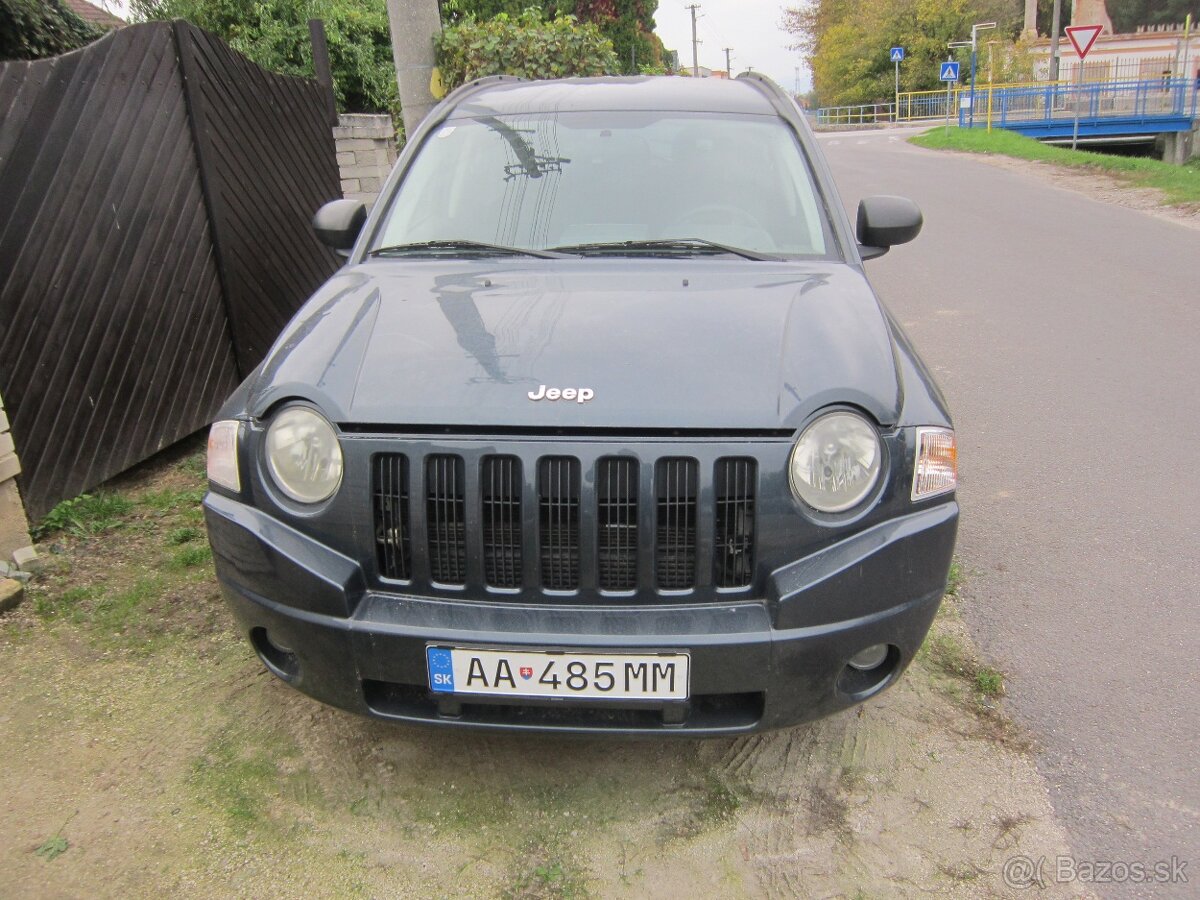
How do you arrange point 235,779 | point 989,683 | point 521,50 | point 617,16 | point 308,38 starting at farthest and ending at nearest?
point 617,16, point 308,38, point 521,50, point 989,683, point 235,779

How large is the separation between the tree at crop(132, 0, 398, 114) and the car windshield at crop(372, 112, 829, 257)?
782cm

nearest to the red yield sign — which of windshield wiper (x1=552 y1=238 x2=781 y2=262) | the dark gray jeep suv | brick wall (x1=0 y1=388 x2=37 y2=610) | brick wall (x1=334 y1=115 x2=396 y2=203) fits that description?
brick wall (x1=334 y1=115 x2=396 y2=203)

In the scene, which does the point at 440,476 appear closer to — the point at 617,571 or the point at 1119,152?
the point at 617,571

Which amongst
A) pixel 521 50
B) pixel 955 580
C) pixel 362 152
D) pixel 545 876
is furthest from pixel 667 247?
pixel 521 50

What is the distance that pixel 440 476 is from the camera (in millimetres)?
2332

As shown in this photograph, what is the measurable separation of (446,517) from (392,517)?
0.47ft

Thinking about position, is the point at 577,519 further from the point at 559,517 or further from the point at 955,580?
the point at 955,580

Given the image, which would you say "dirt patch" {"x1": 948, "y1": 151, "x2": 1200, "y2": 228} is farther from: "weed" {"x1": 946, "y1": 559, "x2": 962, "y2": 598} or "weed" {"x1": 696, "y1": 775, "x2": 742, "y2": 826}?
"weed" {"x1": 696, "y1": 775, "x2": 742, "y2": 826}

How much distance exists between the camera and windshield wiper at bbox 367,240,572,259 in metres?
3.28

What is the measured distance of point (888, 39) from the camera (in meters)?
58.4

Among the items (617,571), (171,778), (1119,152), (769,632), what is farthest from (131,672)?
(1119,152)

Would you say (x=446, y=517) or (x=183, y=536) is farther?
(x=183, y=536)

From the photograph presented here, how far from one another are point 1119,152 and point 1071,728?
45.5 metres

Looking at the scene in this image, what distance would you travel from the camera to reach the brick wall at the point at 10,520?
12.5 feet
